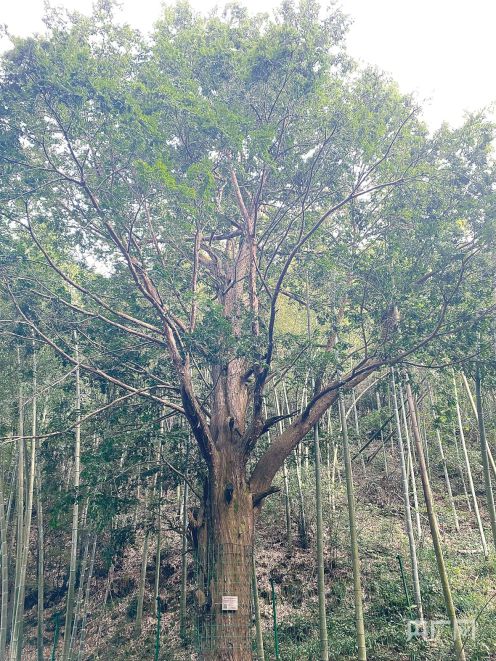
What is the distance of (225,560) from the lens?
14.1 feet

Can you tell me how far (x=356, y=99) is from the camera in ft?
17.3

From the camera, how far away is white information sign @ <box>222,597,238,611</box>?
13.3 feet

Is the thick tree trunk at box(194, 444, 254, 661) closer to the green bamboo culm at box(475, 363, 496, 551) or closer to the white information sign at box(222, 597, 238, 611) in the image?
the white information sign at box(222, 597, 238, 611)

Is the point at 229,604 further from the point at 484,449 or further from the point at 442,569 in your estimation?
the point at 484,449

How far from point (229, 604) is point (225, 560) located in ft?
1.13

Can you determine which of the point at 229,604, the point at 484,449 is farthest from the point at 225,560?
the point at 484,449

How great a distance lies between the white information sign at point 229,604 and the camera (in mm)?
4059

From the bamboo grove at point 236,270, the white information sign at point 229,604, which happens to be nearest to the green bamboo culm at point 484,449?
the bamboo grove at point 236,270

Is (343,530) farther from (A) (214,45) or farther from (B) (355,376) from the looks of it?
(A) (214,45)

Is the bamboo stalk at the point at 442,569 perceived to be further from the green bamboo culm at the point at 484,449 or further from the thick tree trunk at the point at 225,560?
the thick tree trunk at the point at 225,560

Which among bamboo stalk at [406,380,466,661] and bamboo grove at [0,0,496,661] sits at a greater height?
bamboo grove at [0,0,496,661]

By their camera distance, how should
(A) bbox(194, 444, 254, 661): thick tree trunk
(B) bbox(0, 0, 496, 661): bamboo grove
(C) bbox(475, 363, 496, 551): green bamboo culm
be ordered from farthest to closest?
(B) bbox(0, 0, 496, 661): bamboo grove < (C) bbox(475, 363, 496, 551): green bamboo culm < (A) bbox(194, 444, 254, 661): thick tree trunk

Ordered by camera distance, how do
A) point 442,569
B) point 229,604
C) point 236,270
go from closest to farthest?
point 229,604 → point 442,569 → point 236,270

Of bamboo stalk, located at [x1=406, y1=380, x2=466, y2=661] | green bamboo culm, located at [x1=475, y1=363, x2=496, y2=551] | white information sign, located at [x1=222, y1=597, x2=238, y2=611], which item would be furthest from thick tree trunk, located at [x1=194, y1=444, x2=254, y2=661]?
green bamboo culm, located at [x1=475, y1=363, x2=496, y2=551]
